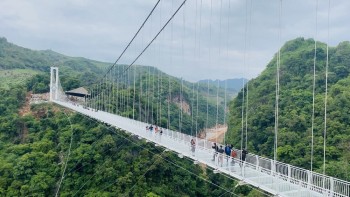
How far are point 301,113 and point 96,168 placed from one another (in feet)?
46.7

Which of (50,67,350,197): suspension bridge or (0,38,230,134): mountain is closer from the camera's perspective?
(50,67,350,197): suspension bridge

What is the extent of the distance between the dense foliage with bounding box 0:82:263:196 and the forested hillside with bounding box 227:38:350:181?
3.65m

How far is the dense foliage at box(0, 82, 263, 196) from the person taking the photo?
2002 cm

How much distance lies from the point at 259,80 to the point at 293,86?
5381 mm

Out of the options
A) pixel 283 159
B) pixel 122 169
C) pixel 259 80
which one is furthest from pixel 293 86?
pixel 122 169

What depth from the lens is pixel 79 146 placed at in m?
23.3

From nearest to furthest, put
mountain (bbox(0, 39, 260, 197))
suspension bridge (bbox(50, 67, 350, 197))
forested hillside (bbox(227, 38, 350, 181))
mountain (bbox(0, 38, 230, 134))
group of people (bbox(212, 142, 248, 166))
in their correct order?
suspension bridge (bbox(50, 67, 350, 197))
group of people (bbox(212, 142, 248, 166))
forested hillside (bbox(227, 38, 350, 181))
mountain (bbox(0, 39, 260, 197))
mountain (bbox(0, 38, 230, 134))

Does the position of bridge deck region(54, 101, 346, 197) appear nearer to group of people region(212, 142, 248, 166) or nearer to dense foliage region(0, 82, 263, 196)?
group of people region(212, 142, 248, 166)

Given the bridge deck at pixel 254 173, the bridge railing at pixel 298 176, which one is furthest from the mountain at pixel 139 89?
the bridge railing at pixel 298 176

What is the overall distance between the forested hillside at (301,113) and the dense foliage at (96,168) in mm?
3648

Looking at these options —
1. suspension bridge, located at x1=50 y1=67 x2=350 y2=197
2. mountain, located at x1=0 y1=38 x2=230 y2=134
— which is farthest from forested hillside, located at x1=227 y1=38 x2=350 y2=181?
suspension bridge, located at x1=50 y1=67 x2=350 y2=197

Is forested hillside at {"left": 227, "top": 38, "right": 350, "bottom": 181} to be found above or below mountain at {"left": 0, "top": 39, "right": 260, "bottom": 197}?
above

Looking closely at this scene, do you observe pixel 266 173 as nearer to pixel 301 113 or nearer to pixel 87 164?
pixel 87 164

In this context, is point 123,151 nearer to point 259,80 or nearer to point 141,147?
point 141,147
